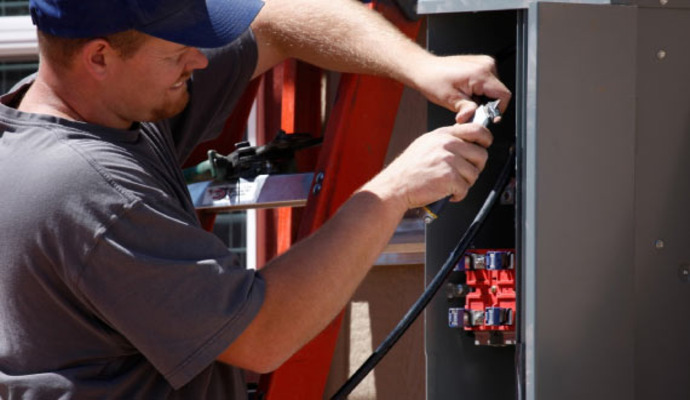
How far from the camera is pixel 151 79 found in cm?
176

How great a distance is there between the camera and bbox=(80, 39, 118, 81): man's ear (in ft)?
5.63

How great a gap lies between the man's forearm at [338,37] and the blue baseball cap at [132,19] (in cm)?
43

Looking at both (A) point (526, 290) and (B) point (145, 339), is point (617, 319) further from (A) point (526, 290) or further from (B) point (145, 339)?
(B) point (145, 339)

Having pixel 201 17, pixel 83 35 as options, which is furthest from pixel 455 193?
pixel 83 35

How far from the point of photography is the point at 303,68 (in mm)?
3059

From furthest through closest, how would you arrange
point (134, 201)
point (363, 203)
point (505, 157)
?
1. point (505, 157)
2. point (363, 203)
3. point (134, 201)

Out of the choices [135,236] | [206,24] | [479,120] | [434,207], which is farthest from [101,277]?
[479,120]

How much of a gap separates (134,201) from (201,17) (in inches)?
13.4

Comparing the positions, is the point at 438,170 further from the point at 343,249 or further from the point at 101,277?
the point at 101,277

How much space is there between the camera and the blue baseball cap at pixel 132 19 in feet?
5.53

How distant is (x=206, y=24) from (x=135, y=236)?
1.24ft

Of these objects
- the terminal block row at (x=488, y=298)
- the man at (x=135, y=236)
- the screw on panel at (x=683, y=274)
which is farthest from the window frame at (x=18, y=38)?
the screw on panel at (x=683, y=274)

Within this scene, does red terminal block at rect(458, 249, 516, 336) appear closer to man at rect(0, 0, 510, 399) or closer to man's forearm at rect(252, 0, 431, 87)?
man at rect(0, 0, 510, 399)

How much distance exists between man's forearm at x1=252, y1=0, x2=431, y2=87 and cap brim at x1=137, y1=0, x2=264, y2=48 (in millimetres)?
319
